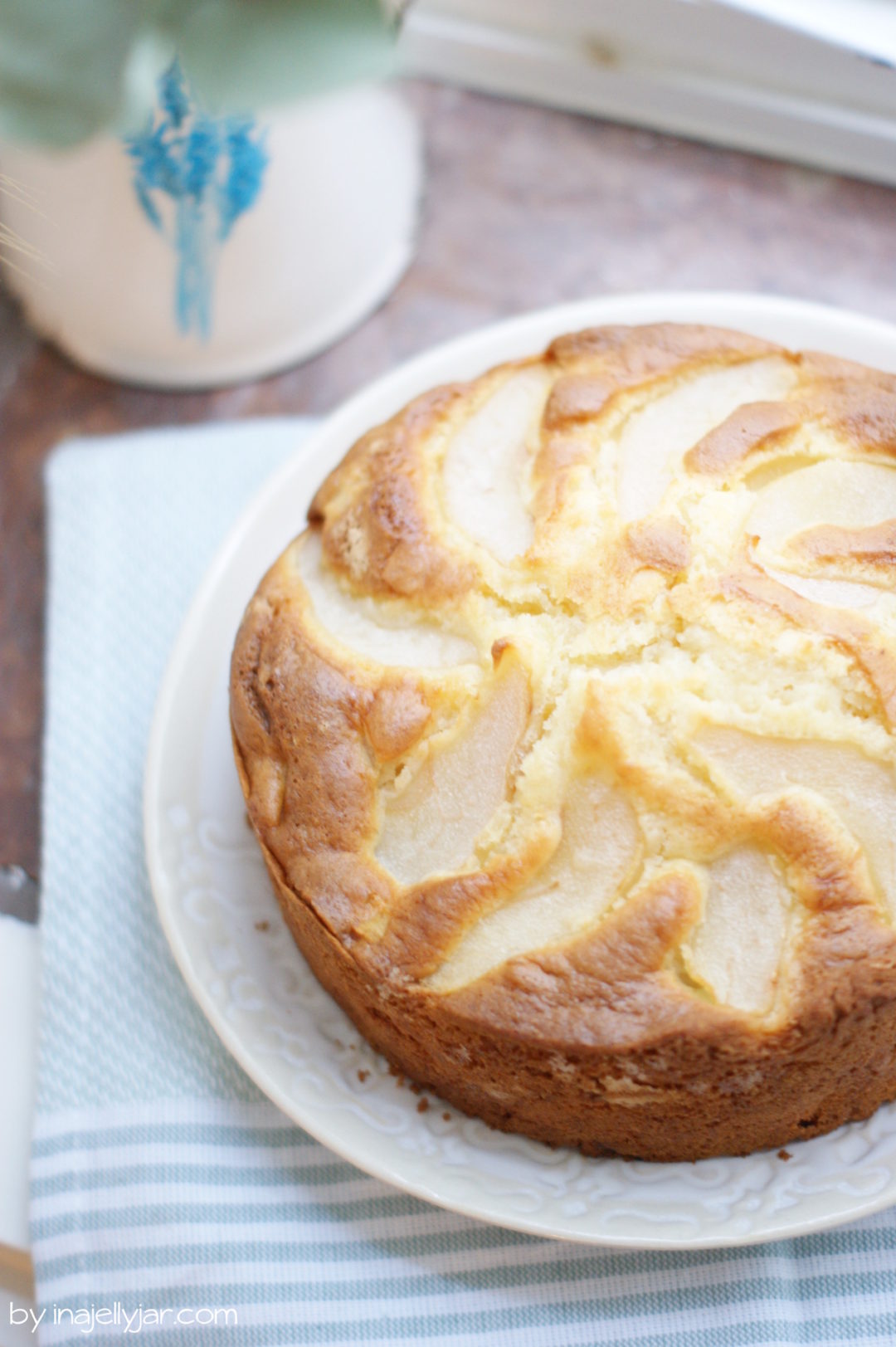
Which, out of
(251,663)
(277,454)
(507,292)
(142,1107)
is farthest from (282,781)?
(507,292)

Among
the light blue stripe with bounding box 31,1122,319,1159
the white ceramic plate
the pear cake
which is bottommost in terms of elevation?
the light blue stripe with bounding box 31,1122,319,1159

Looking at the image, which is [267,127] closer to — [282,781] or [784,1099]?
[282,781]

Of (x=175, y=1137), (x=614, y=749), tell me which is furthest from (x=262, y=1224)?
(x=614, y=749)

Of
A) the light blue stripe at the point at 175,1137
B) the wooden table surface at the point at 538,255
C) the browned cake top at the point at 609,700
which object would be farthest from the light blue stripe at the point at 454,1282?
the wooden table surface at the point at 538,255

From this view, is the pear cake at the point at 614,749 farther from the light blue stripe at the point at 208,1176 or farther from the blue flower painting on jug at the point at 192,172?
the blue flower painting on jug at the point at 192,172

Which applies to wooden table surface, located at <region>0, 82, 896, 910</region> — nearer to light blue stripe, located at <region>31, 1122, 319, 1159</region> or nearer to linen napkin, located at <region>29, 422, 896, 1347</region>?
linen napkin, located at <region>29, 422, 896, 1347</region>

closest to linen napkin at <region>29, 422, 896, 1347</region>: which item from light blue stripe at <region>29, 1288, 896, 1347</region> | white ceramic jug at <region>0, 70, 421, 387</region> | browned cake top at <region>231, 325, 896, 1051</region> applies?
light blue stripe at <region>29, 1288, 896, 1347</region>
